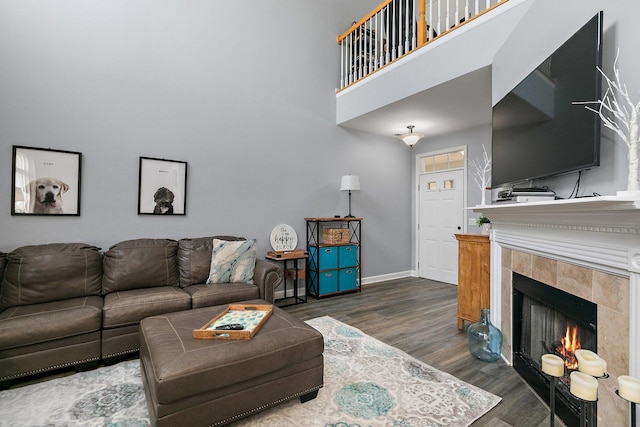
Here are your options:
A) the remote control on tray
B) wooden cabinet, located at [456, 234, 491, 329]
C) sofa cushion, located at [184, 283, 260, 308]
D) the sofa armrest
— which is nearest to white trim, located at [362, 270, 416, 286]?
wooden cabinet, located at [456, 234, 491, 329]

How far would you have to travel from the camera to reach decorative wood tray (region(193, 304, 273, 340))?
1.80m

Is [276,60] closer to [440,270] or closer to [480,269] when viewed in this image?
[480,269]

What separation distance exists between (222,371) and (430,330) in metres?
2.33

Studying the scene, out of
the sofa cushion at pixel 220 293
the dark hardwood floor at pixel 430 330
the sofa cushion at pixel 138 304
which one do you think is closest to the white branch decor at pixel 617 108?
the dark hardwood floor at pixel 430 330

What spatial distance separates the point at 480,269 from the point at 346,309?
1.66 metres

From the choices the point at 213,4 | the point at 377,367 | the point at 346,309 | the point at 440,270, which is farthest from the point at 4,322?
the point at 440,270

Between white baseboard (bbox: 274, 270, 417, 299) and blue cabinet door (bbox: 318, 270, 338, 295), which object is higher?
blue cabinet door (bbox: 318, 270, 338, 295)

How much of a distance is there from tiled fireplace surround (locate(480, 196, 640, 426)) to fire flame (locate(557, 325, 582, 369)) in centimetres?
27

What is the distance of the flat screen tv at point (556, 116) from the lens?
5.08 feet

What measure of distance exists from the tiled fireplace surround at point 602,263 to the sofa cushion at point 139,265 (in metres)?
3.07

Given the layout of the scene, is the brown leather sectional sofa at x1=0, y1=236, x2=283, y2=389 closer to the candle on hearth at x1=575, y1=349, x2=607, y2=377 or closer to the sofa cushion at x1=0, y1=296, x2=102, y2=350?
the sofa cushion at x1=0, y1=296, x2=102, y2=350

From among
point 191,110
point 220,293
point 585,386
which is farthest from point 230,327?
point 191,110

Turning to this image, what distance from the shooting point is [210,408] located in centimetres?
158

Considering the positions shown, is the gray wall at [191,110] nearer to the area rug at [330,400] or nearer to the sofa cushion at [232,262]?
the sofa cushion at [232,262]
